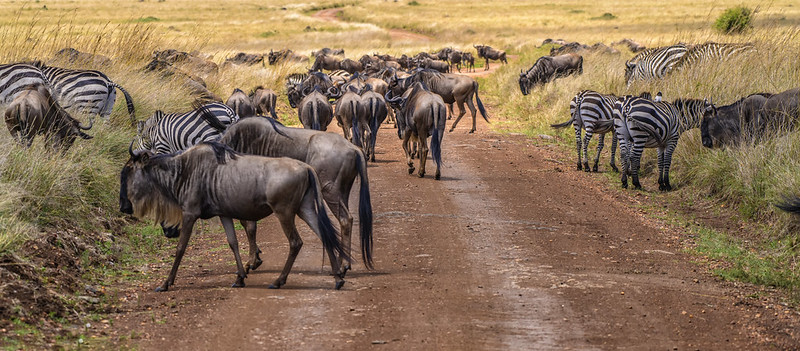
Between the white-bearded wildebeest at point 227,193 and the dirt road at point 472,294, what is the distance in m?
0.42

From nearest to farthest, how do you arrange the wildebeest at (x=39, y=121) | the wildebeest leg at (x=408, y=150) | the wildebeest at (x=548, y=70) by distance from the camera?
1. the wildebeest at (x=39, y=121)
2. the wildebeest leg at (x=408, y=150)
3. the wildebeest at (x=548, y=70)

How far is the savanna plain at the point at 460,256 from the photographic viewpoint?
6207mm

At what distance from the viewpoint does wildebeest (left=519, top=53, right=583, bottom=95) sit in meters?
27.0

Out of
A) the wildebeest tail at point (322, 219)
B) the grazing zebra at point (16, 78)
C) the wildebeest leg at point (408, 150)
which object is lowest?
the wildebeest leg at point (408, 150)

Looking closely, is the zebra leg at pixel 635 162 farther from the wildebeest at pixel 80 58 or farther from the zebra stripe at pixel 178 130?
the wildebeest at pixel 80 58

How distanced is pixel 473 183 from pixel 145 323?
25.0ft

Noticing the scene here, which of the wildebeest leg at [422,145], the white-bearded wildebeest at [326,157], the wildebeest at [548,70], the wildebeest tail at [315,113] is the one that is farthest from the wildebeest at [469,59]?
Answer: the white-bearded wildebeest at [326,157]

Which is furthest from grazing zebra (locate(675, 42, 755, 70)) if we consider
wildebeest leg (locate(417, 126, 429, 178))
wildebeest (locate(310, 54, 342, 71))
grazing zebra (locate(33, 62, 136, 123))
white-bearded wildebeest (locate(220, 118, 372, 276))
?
wildebeest (locate(310, 54, 342, 71))

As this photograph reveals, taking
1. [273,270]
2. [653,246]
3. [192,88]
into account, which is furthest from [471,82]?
[273,270]

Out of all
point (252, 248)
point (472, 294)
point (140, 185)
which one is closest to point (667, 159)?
point (472, 294)

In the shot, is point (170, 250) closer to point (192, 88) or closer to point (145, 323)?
point (145, 323)

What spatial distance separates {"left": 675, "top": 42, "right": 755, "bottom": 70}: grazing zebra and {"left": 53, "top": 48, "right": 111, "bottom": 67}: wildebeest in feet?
35.9

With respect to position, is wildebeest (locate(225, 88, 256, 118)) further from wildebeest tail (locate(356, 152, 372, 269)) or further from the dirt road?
wildebeest tail (locate(356, 152, 372, 269))

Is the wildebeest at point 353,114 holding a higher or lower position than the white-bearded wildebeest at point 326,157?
lower
